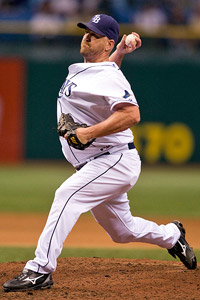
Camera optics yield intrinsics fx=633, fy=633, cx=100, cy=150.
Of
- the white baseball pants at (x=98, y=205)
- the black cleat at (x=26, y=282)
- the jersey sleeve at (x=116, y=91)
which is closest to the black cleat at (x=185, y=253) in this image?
the white baseball pants at (x=98, y=205)

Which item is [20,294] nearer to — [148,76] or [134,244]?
[134,244]

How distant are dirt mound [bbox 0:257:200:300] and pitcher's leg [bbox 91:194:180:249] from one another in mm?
249

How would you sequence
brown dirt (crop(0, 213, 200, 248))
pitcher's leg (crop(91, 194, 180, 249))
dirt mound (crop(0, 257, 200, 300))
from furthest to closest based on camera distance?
brown dirt (crop(0, 213, 200, 248))
pitcher's leg (crop(91, 194, 180, 249))
dirt mound (crop(0, 257, 200, 300))

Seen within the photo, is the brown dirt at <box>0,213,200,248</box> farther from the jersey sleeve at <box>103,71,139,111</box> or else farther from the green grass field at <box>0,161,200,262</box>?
the jersey sleeve at <box>103,71,139,111</box>

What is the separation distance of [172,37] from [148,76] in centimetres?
106

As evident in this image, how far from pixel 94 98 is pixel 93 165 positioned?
445 mm

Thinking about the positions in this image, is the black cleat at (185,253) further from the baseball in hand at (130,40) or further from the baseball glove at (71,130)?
the baseball in hand at (130,40)

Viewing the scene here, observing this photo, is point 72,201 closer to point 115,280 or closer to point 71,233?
point 115,280

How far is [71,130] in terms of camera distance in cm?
396

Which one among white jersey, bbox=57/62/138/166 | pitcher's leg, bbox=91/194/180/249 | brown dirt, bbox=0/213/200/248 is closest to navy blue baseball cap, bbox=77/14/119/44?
white jersey, bbox=57/62/138/166

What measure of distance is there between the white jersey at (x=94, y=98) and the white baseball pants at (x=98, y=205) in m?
0.10

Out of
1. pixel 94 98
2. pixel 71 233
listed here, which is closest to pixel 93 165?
pixel 94 98

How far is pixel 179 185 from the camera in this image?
469 inches

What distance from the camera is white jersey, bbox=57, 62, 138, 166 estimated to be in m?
4.02
